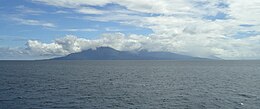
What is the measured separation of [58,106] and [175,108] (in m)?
27.0

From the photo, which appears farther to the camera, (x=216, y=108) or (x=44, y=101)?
(x=44, y=101)

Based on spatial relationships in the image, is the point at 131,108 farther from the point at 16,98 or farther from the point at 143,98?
the point at 16,98

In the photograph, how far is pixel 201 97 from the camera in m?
81.1

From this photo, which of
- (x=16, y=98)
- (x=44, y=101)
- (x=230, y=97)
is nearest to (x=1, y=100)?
(x=16, y=98)

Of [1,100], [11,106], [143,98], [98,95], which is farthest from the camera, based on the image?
[98,95]

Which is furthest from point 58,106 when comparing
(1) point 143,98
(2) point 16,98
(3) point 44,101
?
(1) point 143,98

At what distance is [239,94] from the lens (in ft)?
285

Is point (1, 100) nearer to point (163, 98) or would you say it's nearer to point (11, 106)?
point (11, 106)

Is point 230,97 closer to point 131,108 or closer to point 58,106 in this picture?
point 131,108

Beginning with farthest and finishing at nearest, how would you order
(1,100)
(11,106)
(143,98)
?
(143,98) < (1,100) < (11,106)

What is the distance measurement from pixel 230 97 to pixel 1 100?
6074cm

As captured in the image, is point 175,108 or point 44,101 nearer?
point 175,108

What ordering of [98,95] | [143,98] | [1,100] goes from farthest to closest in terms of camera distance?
[98,95] → [143,98] → [1,100]

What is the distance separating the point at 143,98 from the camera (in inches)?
3118
